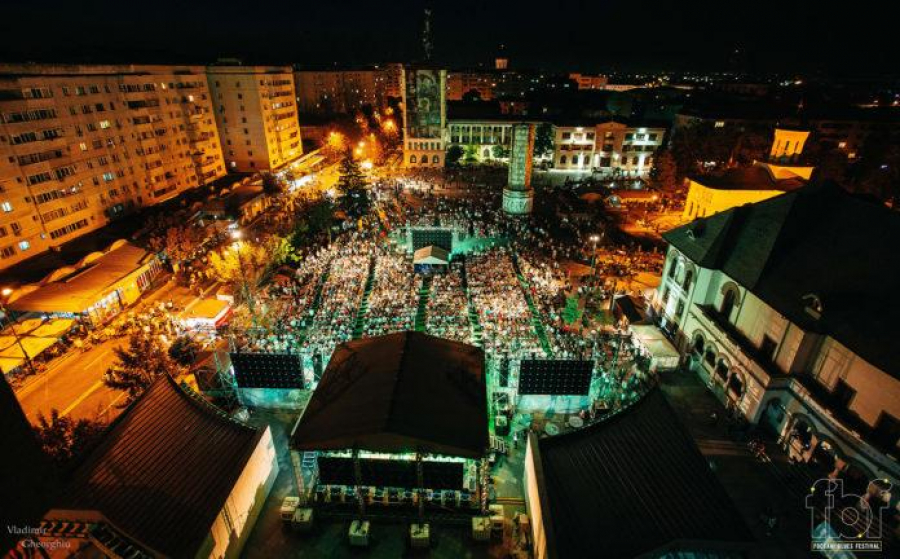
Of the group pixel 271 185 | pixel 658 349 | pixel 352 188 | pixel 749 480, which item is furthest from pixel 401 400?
pixel 271 185

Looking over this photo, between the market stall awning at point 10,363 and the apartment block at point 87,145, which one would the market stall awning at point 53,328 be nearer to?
the market stall awning at point 10,363

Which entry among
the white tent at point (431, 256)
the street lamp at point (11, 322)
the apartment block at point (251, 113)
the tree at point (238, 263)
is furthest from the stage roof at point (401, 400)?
the apartment block at point (251, 113)

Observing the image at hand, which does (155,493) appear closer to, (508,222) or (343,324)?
(343,324)

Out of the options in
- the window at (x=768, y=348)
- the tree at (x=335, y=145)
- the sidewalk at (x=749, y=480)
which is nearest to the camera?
the sidewalk at (x=749, y=480)

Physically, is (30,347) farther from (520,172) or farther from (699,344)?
(520,172)

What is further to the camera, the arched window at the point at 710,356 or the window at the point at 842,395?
the arched window at the point at 710,356

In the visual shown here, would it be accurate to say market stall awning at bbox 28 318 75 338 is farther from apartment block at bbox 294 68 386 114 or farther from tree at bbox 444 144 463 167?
apartment block at bbox 294 68 386 114

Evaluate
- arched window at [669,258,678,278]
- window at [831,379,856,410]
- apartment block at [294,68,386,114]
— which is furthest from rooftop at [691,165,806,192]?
apartment block at [294,68,386,114]

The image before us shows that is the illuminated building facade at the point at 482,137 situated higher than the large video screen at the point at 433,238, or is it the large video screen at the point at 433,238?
the illuminated building facade at the point at 482,137
